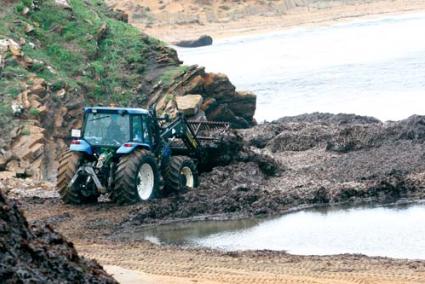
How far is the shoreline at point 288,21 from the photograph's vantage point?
80125 millimetres

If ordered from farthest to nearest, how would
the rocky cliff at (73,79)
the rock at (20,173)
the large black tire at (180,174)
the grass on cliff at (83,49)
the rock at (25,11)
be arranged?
the rock at (25,11) < the grass on cliff at (83,49) < the rocky cliff at (73,79) < the rock at (20,173) < the large black tire at (180,174)

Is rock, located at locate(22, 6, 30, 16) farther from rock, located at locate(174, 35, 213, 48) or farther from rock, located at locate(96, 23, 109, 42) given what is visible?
rock, located at locate(174, 35, 213, 48)

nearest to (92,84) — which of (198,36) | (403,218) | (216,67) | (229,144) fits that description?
(229,144)

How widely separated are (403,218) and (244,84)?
3409 centimetres

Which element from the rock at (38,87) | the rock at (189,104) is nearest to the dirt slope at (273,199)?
the rock at (189,104)

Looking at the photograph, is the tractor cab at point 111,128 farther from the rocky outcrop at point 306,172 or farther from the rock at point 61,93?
the rock at point 61,93

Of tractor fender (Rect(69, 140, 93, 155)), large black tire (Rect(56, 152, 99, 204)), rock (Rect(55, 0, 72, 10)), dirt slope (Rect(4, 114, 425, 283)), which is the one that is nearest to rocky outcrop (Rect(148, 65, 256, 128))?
dirt slope (Rect(4, 114, 425, 283))

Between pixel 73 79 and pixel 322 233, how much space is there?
12282 millimetres

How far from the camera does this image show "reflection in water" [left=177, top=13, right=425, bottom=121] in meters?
46.1

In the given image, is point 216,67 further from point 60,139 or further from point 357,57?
point 60,139

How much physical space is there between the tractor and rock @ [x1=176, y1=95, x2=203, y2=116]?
615cm

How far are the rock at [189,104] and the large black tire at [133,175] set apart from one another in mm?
7584

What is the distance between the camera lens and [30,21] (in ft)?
105

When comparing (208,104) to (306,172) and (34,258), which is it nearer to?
(306,172)
